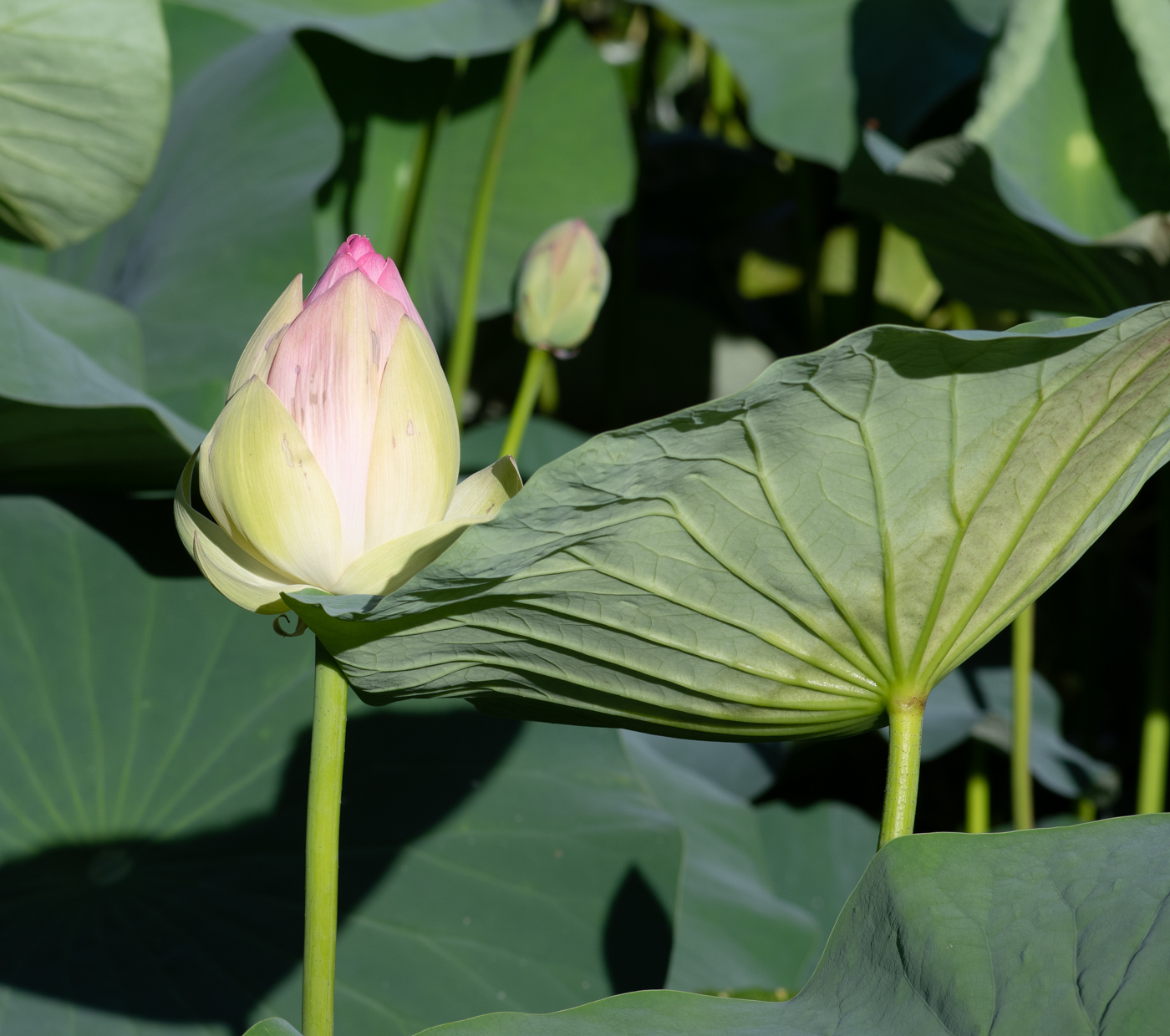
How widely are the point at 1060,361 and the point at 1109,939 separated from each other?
0.18m

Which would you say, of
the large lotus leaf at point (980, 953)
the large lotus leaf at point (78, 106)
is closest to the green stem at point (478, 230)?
the large lotus leaf at point (78, 106)

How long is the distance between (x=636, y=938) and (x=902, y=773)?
338 mm

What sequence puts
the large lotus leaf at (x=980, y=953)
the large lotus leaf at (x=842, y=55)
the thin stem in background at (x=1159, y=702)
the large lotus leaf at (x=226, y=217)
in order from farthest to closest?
the large lotus leaf at (x=842, y=55) < the thin stem in background at (x=1159, y=702) < the large lotus leaf at (x=226, y=217) < the large lotus leaf at (x=980, y=953)

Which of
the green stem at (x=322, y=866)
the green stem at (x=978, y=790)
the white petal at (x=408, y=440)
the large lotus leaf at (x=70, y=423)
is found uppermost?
the white petal at (x=408, y=440)

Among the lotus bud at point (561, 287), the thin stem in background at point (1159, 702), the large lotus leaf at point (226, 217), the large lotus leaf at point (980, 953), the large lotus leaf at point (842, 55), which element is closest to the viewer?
the large lotus leaf at point (980, 953)

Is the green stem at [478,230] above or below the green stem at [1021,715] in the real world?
above

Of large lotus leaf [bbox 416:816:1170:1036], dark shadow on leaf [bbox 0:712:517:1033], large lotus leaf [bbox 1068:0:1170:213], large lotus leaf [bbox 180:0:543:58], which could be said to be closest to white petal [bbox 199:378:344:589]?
large lotus leaf [bbox 416:816:1170:1036]

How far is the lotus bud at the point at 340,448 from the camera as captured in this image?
1.06 ft

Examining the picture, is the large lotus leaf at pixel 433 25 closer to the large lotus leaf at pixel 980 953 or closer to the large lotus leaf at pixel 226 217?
the large lotus leaf at pixel 226 217

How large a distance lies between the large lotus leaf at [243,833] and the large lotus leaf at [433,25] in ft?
1.82

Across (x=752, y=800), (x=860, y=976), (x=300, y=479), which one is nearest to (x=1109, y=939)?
(x=860, y=976)

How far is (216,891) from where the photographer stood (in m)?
0.61

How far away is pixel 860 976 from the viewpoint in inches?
13.8

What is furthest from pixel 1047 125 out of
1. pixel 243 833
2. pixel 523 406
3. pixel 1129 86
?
pixel 243 833
